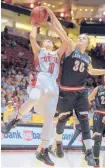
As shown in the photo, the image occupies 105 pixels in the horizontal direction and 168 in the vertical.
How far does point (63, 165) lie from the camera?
25.6 feet

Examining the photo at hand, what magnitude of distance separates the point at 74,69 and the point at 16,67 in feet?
39.6

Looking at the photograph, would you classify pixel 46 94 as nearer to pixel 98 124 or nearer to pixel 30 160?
pixel 98 124

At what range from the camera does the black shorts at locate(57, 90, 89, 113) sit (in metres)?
5.38

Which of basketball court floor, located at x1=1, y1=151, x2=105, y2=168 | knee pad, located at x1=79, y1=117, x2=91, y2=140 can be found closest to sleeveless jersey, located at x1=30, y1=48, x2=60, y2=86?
knee pad, located at x1=79, y1=117, x2=91, y2=140

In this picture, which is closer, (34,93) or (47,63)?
(34,93)

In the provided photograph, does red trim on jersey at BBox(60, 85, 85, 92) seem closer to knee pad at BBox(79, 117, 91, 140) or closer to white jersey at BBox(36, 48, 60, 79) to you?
white jersey at BBox(36, 48, 60, 79)

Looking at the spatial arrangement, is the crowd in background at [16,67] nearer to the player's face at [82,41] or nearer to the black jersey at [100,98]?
the black jersey at [100,98]

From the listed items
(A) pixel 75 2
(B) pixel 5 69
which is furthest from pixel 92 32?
(B) pixel 5 69

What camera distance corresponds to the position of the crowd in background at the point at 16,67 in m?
13.2

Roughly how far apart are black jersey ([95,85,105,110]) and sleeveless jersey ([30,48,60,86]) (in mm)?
1628

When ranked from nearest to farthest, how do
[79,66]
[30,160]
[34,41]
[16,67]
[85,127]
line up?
1. [34,41]
2. [79,66]
3. [85,127]
4. [30,160]
5. [16,67]

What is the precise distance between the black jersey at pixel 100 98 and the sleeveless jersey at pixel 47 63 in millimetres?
1628

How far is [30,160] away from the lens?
26.9 ft

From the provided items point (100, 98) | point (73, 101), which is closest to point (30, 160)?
point (100, 98)
